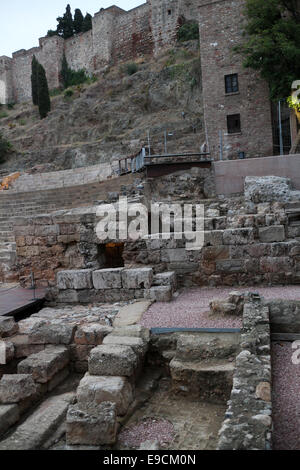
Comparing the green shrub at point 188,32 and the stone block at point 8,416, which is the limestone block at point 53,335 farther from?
the green shrub at point 188,32

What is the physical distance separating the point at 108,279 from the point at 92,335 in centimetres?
188

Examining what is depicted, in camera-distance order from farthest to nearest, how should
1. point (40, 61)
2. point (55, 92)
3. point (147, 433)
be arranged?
point (40, 61), point (55, 92), point (147, 433)

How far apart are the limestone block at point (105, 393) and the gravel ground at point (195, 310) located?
1370mm

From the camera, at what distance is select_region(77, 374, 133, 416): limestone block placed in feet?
12.6

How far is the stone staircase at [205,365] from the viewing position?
412cm

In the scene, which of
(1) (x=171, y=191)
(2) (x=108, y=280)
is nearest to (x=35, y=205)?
(1) (x=171, y=191)

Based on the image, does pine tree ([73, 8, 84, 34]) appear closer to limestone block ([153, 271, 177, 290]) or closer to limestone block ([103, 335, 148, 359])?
Answer: limestone block ([153, 271, 177, 290])

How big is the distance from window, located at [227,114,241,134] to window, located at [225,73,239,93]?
1.43 meters

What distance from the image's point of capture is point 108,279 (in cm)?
712

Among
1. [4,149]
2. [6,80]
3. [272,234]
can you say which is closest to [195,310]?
[272,234]

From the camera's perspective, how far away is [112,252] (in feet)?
32.4

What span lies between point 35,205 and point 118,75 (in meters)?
27.4

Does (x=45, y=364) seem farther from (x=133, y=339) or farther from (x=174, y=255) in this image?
(x=174, y=255)

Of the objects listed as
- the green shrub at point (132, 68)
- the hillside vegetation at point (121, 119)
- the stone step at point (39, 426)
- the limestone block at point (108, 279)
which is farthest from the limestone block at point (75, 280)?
the green shrub at point (132, 68)
